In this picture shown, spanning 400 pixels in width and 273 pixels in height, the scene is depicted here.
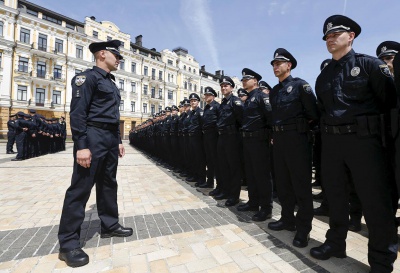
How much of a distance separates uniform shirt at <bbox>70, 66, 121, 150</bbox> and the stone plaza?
49.2 inches

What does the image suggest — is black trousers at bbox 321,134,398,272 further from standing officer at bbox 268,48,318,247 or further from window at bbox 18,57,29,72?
window at bbox 18,57,29,72

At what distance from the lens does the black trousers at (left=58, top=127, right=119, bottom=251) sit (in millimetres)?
2369

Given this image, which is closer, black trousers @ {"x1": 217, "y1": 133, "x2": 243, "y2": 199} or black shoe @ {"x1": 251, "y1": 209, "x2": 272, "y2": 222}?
black shoe @ {"x1": 251, "y1": 209, "x2": 272, "y2": 222}

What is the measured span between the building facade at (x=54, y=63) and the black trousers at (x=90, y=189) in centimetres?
3297

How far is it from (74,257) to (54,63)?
124 ft

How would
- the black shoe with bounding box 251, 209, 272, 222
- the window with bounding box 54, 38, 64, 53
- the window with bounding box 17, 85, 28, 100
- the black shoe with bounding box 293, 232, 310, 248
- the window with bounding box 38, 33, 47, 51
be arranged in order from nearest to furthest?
1. the black shoe with bounding box 293, 232, 310, 248
2. the black shoe with bounding box 251, 209, 272, 222
3. the window with bounding box 17, 85, 28, 100
4. the window with bounding box 38, 33, 47, 51
5. the window with bounding box 54, 38, 64, 53

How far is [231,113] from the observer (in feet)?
14.5

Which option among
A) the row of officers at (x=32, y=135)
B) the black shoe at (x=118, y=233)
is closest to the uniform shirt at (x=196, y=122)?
the black shoe at (x=118, y=233)

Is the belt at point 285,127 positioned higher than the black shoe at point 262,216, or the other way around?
the belt at point 285,127

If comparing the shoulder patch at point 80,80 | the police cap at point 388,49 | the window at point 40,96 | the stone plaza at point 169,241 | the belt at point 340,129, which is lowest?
the stone plaza at point 169,241

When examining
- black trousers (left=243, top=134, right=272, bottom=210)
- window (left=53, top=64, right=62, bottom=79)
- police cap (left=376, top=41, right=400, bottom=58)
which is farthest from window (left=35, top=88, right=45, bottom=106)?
police cap (left=376, top=41, right=400, bottom=58)

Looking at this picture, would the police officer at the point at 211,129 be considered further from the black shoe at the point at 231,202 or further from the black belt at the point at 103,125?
the black belt at the point at 103,125

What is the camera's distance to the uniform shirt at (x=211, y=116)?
5.11m

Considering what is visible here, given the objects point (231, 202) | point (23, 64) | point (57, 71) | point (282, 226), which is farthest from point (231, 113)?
point (57, 71)
